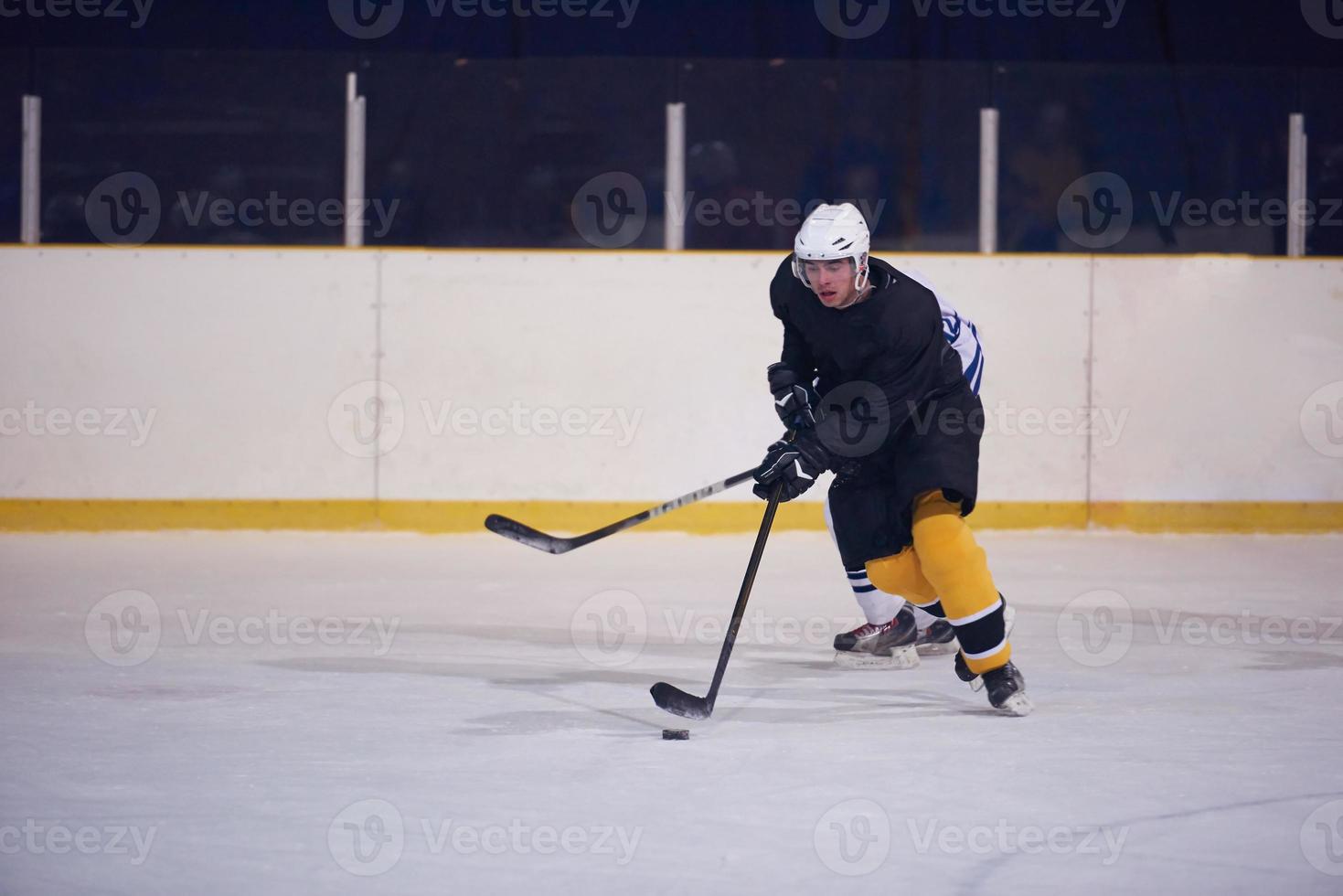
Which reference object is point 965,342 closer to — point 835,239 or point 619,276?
point 835,239

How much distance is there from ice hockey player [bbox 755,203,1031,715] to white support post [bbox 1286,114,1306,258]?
12.3 ft

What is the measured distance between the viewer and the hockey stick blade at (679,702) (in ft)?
9.41

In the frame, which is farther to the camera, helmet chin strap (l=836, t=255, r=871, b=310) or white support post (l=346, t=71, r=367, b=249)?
white support post (l=346, t=71, r=367, b=249)

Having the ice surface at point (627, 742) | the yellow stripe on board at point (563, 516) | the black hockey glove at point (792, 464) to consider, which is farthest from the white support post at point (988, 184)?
the black hockey glove at point (792, 464)

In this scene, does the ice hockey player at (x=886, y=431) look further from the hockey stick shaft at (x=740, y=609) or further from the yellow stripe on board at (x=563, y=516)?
the yellow stripe on board at (x=563, y=516)

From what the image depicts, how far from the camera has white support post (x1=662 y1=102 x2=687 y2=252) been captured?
626 centimetres

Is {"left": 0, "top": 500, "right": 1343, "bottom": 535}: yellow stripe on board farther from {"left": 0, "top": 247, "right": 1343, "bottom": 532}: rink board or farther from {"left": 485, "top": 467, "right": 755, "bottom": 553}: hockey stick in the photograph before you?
{"left": 485, "top": 467, "right": 755, "bottom": 553}: hockey stick

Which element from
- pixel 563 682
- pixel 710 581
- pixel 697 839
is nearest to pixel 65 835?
pixel 697 839

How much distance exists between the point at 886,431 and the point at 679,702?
686 millimetres

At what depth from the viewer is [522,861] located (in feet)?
6.59

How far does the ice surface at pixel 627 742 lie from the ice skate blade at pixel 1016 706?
0.13 ft

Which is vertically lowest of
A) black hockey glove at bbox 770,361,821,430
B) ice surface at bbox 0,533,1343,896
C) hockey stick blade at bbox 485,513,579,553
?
ice surface at bbox 0,533,1343,896

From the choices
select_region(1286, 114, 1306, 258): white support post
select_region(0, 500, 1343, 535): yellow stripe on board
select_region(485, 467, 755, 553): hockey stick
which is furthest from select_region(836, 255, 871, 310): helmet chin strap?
select_region(1286, 114, 1306, 258): white support post

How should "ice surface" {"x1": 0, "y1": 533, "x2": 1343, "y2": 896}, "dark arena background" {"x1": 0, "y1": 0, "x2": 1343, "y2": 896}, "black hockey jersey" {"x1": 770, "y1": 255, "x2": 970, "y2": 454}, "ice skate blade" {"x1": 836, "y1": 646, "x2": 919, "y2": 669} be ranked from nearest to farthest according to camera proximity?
"ice surface" {"x1": 0, "y1": 533, "x2": 1343, "y2": 896} → "black hockey jersey" {"x1": 770, "y1": 255, "x2": 970, "y2": 454} → "ice skate blade" {"x1": 836, "y1": 646, "x2": 919, "y2": 669} → "dark arena background" {"x1": 0, "y1": 0, "x2": 1343, "y2": 896}
